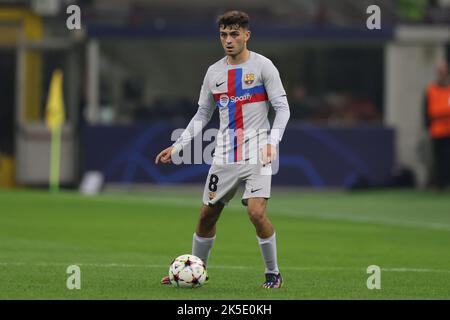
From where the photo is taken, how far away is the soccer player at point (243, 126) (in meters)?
10.5

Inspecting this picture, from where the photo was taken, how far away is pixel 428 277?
38.8 feet

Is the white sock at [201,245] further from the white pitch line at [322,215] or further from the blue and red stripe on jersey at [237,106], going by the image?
the white pitch line at [322,215]

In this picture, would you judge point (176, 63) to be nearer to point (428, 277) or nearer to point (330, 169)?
point (330, 169)

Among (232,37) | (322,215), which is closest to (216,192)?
(232,37)

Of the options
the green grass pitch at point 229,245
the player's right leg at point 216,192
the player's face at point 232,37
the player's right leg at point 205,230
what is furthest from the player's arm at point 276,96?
the green grass pitch at point 229,245

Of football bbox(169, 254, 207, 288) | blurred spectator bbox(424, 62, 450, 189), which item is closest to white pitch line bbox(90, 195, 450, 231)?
blurred spectator bbox(424, 62, 450, 189)

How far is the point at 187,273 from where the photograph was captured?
414 inches

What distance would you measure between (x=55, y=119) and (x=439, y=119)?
26.9 ft

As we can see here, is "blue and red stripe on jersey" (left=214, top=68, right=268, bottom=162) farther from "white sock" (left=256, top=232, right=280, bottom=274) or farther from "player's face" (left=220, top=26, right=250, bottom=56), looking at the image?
"white sock" (left=256, top=232, right=280, bottom=274)

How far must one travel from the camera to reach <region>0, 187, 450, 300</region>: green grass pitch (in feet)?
34.7

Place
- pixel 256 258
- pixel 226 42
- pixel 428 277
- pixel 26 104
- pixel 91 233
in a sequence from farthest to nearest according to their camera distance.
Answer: pixel 26 104 → pixel 91 233 → pixel 256 258 → pixel 428 277 → pixel 226 42

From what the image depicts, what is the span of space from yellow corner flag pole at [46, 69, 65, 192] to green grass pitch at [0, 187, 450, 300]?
2091 mm

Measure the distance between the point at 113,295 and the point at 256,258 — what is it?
4256 mm
